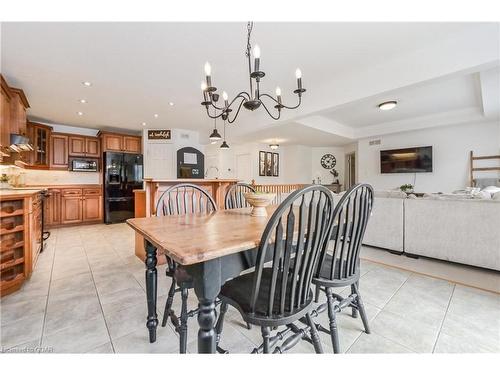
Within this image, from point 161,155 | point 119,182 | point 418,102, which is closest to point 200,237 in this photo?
point 418,102

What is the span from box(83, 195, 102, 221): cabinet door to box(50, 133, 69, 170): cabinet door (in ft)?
2.94

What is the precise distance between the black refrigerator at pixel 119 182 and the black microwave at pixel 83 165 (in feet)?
1.34

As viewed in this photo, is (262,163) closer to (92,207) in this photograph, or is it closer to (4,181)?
(92,207)

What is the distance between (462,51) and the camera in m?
2.25

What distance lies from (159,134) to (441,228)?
6129 mm

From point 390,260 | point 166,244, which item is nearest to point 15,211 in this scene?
point 166,244

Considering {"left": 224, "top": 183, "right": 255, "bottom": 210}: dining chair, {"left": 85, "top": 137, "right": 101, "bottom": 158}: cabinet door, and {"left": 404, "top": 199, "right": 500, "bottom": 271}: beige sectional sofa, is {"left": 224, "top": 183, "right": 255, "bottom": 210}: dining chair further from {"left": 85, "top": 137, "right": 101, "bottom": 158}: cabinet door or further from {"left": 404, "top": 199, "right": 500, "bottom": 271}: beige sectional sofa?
{"left": 85, "top": 137, "right": 101, "bottom": 158}: cabinet door

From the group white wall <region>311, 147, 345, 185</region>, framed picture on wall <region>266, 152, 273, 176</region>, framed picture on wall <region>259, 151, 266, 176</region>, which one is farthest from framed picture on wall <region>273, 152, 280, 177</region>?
white wall <region>311, 147, 345, 185</region>

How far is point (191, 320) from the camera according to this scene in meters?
1.70

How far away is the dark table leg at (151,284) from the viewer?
138cm
